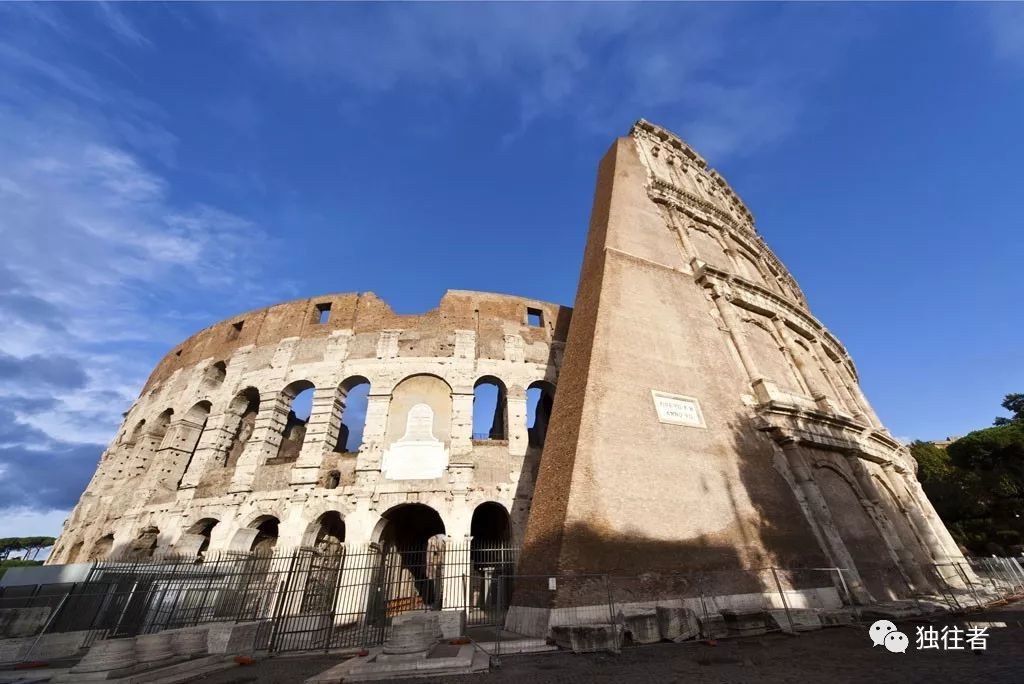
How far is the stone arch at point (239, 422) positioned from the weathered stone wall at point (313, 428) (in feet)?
0.21

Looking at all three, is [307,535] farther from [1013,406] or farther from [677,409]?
[1013,406]

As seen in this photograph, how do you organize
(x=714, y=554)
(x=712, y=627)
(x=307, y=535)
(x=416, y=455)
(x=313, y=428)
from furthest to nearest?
(x=313, y=428) → (x=416, y=455) → (x=307, y=535) → (x=714, y=554) → (x=712, y=627)

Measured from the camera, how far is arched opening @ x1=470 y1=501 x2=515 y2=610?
13.8m

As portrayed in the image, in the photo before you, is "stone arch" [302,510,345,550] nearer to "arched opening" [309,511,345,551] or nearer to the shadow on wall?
"arched opening" [309,511,345,551]

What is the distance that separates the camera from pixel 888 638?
6.58 metres

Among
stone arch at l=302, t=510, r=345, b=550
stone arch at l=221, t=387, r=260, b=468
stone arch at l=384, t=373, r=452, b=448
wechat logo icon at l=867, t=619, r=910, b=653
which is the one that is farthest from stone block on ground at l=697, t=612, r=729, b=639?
stone arch at l=221, t=387, r=260, b=468

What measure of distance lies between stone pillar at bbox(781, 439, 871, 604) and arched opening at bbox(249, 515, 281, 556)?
16.8 metres

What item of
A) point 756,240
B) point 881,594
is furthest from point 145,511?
point 756,240

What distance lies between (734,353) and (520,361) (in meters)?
8.06

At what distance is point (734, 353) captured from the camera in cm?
1470

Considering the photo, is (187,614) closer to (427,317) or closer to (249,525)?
(249,525)

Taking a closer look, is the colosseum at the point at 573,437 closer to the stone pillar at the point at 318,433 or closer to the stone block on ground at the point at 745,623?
the stone pillar at the point at 318,433

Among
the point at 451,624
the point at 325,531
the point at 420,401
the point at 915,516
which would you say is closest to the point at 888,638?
the point at 451,624

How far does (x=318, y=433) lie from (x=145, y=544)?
760cm
